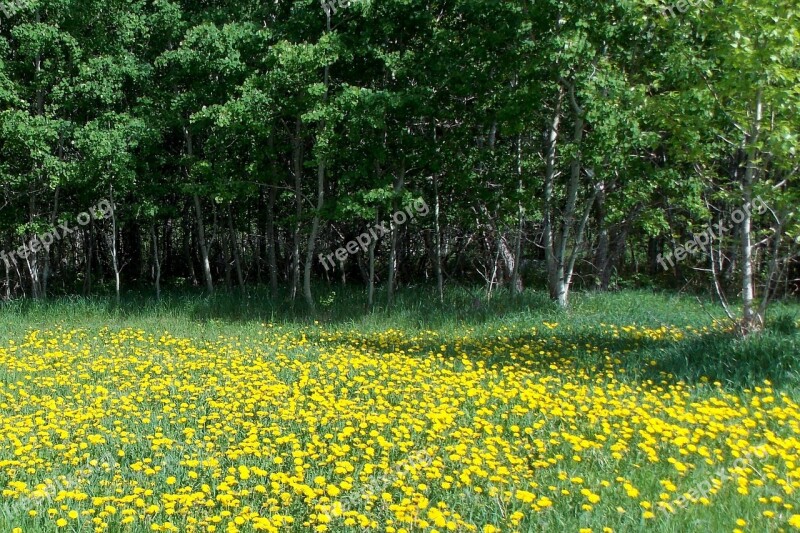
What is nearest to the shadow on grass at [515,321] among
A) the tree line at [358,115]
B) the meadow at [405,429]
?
the meadow at [405,429]

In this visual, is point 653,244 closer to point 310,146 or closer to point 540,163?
point 540,163

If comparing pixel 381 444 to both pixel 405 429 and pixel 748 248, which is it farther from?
pixel 748 248

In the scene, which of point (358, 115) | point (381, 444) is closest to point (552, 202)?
point (358, 115)

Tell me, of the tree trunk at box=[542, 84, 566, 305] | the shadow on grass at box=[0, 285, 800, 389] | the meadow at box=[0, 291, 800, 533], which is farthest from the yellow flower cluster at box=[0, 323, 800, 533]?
→ the tree trunk at box=[542, 84, 566, 305]

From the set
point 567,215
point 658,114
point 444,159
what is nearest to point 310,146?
point 444,159

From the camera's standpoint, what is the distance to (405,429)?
5793 millimetres

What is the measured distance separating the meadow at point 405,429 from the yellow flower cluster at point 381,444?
0.07 ft

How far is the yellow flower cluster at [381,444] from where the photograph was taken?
15.0 feet

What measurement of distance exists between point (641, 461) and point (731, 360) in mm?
3228

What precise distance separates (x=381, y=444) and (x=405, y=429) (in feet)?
0.92

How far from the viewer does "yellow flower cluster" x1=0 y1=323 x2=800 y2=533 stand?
181 inches

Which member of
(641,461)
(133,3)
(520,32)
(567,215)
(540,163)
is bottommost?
(641,461)

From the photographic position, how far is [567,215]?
12.9m

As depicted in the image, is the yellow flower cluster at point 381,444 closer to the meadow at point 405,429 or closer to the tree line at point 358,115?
the meadow at point 405,429
